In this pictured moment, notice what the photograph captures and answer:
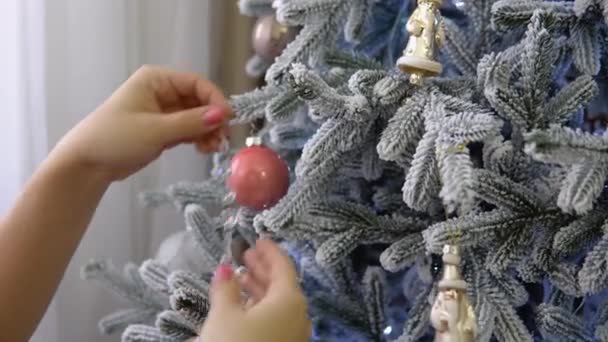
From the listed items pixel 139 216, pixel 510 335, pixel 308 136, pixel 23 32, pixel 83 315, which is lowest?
pixel 83 315

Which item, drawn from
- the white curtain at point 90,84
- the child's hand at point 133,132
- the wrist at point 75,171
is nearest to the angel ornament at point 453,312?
the child's hand at point 133,132

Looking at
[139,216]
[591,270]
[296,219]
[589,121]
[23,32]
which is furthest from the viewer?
[139,216]

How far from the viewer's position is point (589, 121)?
87 centimetres

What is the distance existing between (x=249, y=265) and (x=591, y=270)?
325 millimetres

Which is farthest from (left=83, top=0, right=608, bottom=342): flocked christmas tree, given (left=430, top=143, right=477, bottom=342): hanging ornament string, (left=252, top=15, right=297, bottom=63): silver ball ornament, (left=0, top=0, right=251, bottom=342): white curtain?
(left=0, top=0, right=251, bottom=342): white curtain

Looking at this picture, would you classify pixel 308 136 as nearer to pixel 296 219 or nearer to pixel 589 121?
pixel 296 219

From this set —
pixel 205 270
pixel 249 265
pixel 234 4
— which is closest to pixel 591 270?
pixel 249 265

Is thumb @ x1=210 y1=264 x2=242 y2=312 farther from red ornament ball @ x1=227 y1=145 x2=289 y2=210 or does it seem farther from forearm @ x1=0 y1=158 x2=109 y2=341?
forearm @ x1=0 y1=158 x2=109 y2=341

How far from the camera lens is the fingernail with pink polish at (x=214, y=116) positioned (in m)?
0.83

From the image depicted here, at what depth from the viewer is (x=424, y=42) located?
0.69 meters

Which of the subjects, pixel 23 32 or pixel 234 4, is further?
pixel 234 4

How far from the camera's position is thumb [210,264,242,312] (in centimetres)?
63

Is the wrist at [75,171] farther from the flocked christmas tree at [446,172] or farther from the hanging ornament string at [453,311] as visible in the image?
the hanging ornament string at [453,311]

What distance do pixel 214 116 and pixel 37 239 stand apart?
0.26 meters
